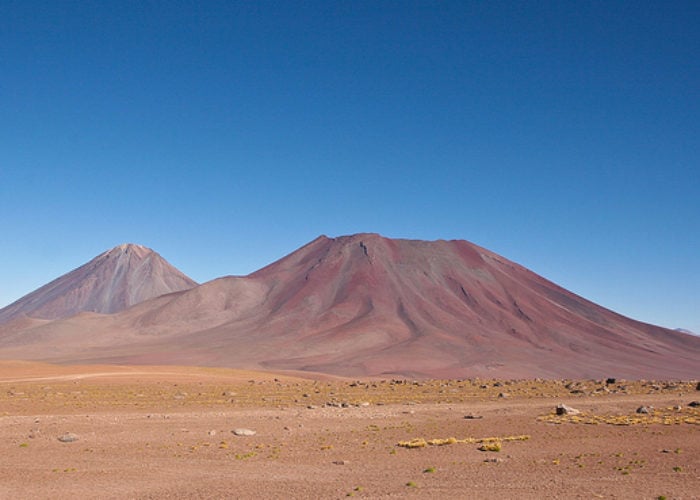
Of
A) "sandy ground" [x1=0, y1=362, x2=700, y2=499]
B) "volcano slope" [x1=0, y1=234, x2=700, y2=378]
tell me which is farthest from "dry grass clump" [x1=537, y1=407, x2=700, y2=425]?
"volcano slope" [x1=0, y1=234, x2=700, y2=378]

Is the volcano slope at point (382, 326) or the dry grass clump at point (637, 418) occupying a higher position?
the volcano slope at point (382, 326)

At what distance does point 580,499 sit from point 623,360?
12060 cm

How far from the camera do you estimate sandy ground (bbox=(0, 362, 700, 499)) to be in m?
17.9

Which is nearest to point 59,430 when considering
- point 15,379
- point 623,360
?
point 15,379

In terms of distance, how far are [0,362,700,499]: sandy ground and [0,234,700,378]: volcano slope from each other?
6648 centimetres

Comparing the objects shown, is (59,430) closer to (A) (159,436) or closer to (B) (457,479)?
(A) (159,436)

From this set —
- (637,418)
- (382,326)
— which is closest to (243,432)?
(637,418)

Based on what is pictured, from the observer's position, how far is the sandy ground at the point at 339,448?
58.7 ft

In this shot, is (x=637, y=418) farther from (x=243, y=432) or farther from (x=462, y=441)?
(x=243, y=432)

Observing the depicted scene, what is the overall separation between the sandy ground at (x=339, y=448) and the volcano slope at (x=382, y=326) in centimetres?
6648

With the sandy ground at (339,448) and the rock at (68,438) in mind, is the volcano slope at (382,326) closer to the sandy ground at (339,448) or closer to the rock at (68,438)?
the sandy ground at (339,448)

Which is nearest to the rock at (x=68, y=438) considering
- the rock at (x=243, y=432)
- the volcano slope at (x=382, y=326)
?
the rock at (x=243, y=432)

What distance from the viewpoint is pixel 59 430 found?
28.6 meters

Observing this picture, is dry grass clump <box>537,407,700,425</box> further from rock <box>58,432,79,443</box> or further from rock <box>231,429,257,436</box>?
rock <box>58,432,79,443</box>
